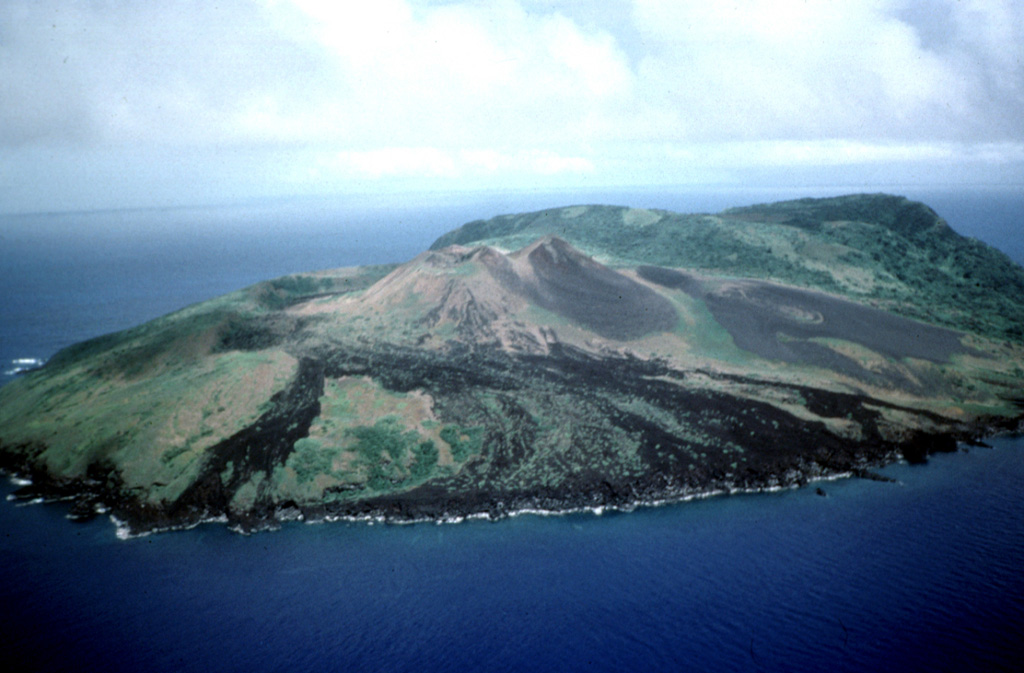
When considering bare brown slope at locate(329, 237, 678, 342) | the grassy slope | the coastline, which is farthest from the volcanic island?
the grassy slope

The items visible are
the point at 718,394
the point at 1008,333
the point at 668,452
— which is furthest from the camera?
the point at 1008,333

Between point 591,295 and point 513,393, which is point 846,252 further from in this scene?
point 513,393

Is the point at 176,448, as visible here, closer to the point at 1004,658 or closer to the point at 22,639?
the point at 22,639

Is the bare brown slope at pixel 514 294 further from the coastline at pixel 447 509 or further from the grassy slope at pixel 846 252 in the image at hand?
the grassy slope at pixel 846 252

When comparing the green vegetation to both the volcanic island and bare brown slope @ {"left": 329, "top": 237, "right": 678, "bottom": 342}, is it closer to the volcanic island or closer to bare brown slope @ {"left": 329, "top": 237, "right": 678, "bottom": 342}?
the volcanic island

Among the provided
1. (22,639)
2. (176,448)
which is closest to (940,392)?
(176,448)

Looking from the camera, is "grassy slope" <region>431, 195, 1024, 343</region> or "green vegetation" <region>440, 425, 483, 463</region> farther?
"grassy slope" <region>431, 195, 1024, 343</region>

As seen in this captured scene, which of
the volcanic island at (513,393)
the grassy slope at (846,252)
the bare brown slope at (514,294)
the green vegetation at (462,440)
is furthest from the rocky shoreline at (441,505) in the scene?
the grassy slope at (846,252)

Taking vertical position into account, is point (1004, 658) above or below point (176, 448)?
below

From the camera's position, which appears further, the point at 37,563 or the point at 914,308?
the point at 914,308
